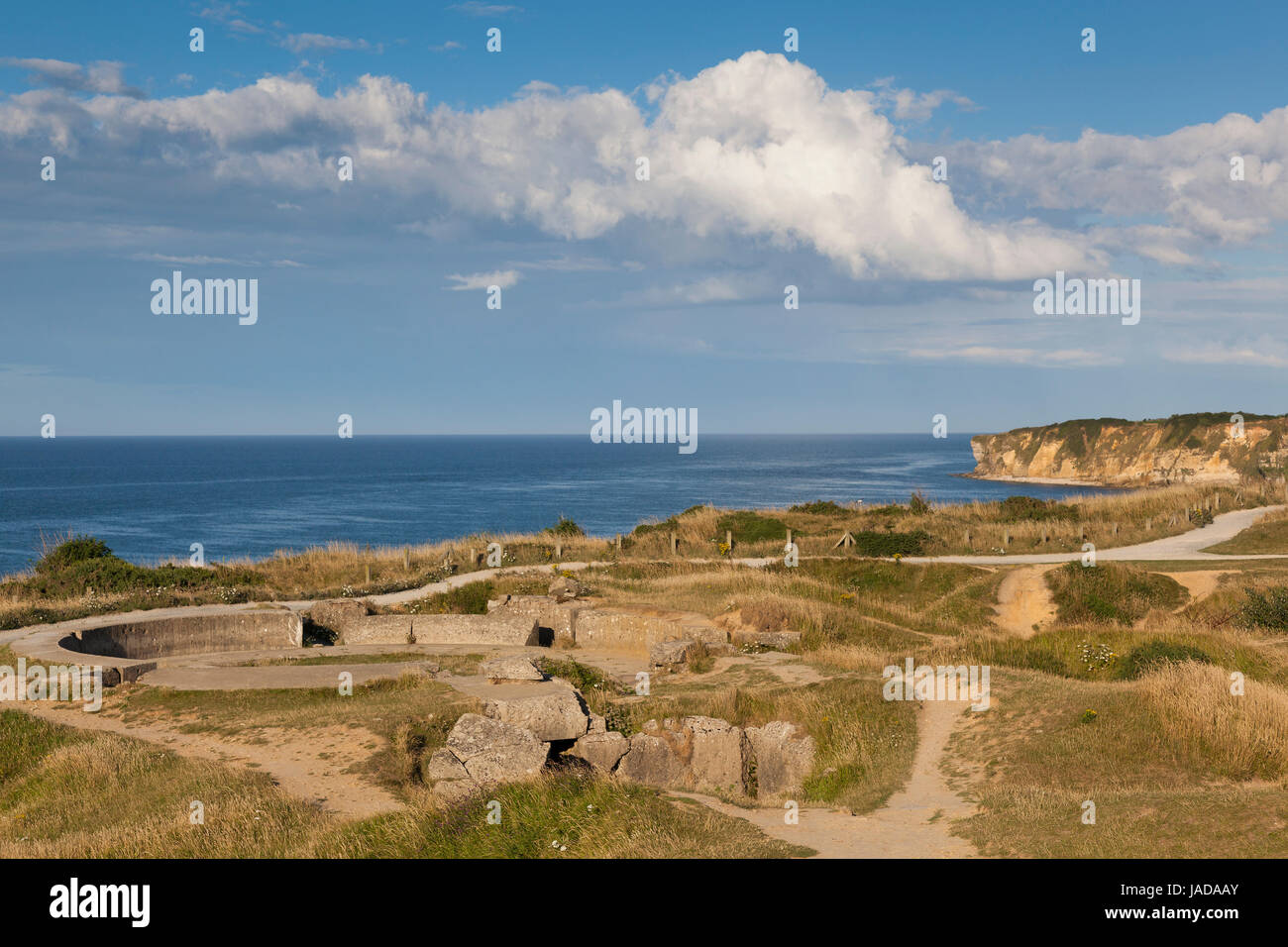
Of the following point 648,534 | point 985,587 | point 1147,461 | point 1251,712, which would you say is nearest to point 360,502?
point 648,534

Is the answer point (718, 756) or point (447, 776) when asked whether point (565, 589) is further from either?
point (447, 776)

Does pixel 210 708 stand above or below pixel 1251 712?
below

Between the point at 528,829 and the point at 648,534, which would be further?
the point at 648,534

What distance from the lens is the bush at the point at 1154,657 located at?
60.3 ft

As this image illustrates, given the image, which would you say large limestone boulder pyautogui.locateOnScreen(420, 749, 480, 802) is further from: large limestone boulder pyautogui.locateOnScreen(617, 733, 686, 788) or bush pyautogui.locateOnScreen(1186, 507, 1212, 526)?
bush pyautogui.locateOnScreen(1186, 507, 1212, 526)

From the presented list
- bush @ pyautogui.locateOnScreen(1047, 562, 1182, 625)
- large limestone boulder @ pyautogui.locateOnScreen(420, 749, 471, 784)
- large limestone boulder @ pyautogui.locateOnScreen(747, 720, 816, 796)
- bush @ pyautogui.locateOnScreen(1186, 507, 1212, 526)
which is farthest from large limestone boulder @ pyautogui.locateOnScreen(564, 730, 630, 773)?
bush @ pyautogui.locateOnScreen(1186, 507, 1212, 526)

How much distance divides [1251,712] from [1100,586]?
18.1m

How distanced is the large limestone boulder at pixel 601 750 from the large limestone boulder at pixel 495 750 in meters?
1.13

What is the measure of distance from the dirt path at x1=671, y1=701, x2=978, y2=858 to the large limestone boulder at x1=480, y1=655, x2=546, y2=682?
658 centimetres

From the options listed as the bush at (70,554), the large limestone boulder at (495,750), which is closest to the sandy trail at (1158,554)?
the large limestone boulder at (495,750)

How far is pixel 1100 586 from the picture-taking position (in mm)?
30250
